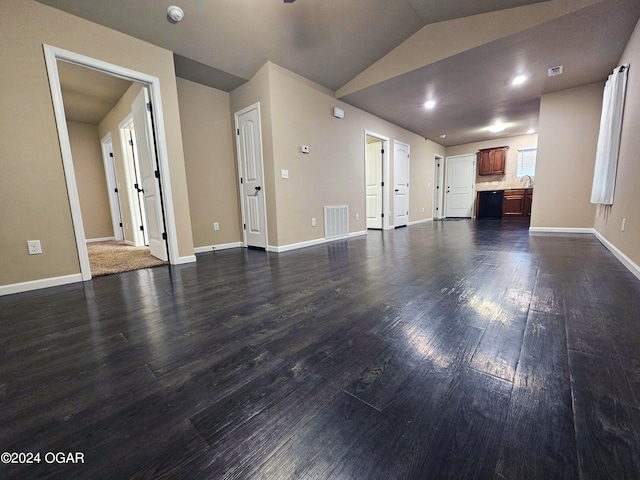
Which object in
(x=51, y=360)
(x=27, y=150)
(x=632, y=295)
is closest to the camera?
(x=51, y=360)

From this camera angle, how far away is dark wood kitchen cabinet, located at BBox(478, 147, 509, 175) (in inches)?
295

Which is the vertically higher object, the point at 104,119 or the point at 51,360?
the point at 104,119

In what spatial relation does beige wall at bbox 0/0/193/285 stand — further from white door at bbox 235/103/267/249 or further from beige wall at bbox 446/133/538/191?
beige wall at bbox 446/133/538/191

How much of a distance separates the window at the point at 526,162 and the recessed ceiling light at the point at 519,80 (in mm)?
4243

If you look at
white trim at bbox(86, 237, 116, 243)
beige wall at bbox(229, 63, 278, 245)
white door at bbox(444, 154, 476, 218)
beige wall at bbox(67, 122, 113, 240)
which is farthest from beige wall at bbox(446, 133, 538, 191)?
white trim at bbox(86, 237, 116, 243)

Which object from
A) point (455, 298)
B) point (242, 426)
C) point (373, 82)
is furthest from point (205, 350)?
point (373, 82)

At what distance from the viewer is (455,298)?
5.79ft

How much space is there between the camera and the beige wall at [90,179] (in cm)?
→ 531

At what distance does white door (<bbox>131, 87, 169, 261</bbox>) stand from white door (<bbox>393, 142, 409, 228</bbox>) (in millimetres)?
4839

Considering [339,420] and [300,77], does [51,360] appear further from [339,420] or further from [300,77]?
[300,77]

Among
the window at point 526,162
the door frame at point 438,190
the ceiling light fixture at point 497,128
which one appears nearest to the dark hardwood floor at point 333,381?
the ceiling light fixture at point 497,128

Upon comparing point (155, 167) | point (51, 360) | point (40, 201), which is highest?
point (155, 167)

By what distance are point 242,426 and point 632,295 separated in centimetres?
249

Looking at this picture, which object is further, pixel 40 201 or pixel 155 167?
pixel 155 167
